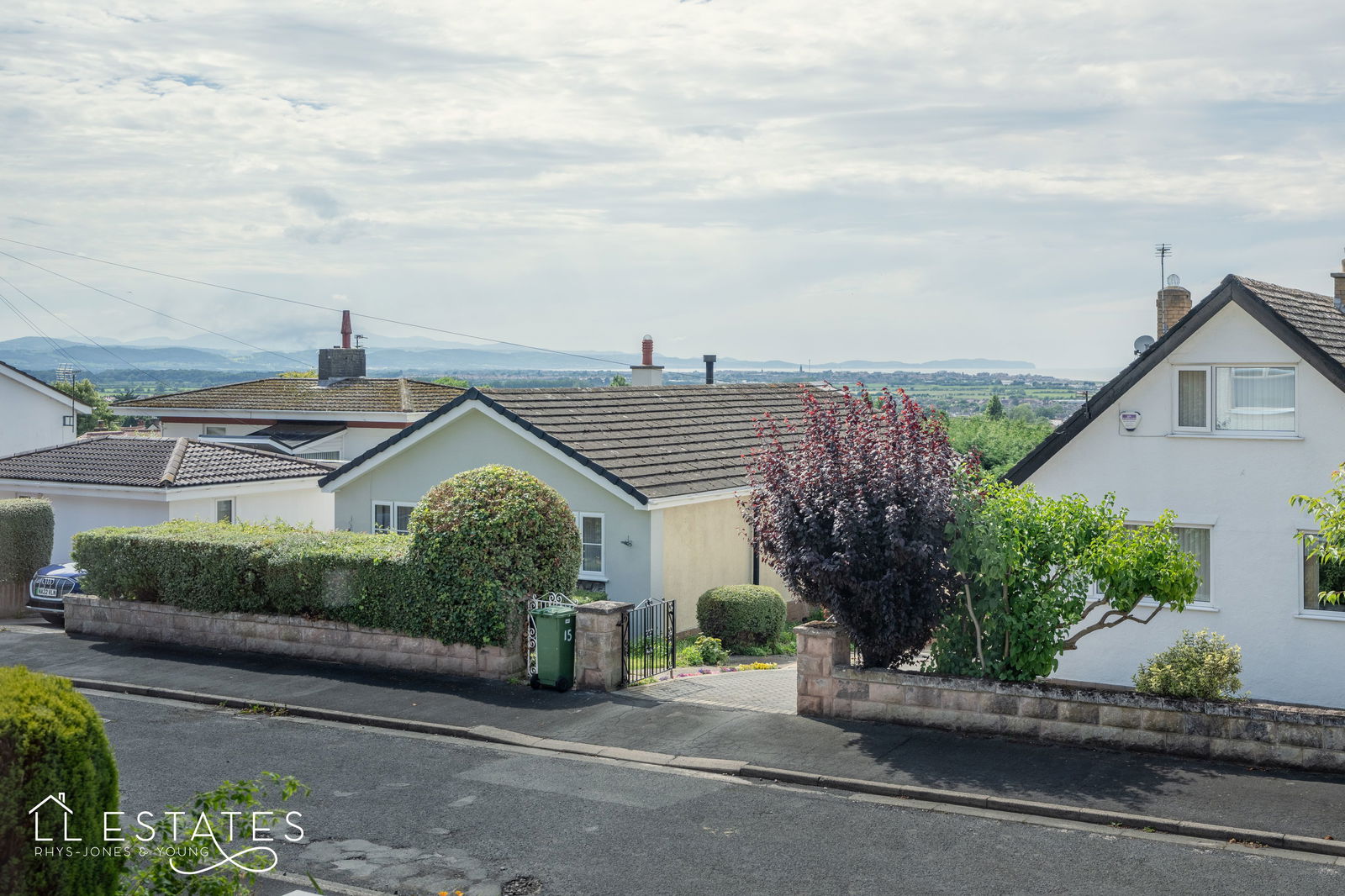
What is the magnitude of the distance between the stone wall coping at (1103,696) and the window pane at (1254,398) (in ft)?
19.7

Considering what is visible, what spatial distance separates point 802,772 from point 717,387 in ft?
64.3

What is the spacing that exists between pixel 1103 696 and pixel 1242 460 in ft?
22.3

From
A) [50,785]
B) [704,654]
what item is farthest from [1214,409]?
[50,785]

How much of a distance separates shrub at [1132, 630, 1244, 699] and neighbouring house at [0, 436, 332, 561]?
18890 millimetres

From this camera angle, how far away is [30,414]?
134ft

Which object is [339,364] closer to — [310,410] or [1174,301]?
[310,410]

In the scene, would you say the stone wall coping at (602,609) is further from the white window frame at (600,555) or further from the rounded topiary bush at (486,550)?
the white window frame at (600,555)

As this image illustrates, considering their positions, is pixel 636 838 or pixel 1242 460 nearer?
pixel 636 838

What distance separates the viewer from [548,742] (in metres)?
14.0

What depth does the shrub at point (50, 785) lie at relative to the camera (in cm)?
636

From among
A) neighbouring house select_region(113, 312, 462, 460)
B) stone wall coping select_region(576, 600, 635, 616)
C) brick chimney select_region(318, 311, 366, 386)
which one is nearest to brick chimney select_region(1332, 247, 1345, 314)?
stone wall coping select_region(576, 600, 635, 616)

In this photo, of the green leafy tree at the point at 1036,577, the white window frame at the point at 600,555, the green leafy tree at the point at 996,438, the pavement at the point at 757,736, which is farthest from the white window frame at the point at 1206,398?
the green leafy tree at the point at 996,438

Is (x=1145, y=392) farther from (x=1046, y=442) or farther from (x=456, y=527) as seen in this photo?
(x=456, y=527)

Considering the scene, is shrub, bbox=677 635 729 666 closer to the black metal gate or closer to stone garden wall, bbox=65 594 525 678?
the black metal gate
